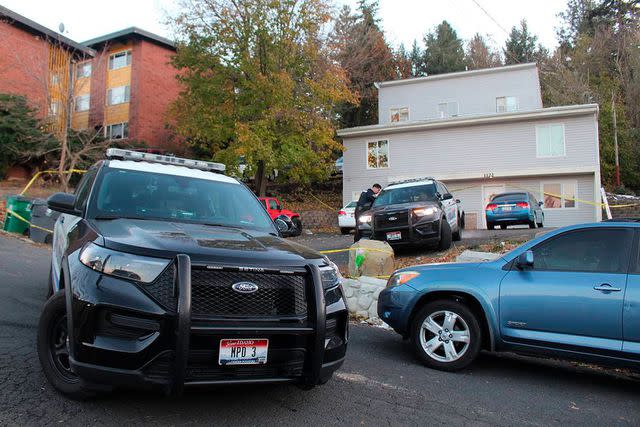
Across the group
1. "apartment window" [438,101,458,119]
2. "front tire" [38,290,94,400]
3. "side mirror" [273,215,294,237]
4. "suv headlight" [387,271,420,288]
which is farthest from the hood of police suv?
"apartment window" [438,101,458,119]

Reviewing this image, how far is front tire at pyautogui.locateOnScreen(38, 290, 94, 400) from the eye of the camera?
3.57m

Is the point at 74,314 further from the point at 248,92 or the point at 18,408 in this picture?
the point at 248,92

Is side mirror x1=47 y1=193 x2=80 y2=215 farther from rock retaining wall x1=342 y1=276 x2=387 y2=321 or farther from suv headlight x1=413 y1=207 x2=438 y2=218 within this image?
suv headlight x1=413 y1=207 x2=438 y2=218

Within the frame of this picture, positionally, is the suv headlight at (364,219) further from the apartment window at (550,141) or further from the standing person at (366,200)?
the apartment window at (550,141)

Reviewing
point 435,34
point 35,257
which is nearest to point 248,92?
point 35,257

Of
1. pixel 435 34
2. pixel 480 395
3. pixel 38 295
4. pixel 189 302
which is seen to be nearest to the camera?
pixel 189 302

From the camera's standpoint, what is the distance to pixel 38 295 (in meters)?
7.03

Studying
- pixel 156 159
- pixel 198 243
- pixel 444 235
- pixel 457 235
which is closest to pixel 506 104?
pixel 457 235

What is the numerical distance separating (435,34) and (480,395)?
52828mm

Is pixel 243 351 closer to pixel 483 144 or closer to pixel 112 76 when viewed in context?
pixel 483 144

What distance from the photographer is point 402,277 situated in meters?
5.70

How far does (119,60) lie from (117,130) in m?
4.91

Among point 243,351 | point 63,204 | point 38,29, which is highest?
point 38,29

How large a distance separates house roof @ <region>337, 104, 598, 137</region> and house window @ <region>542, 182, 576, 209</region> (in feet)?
10.8
